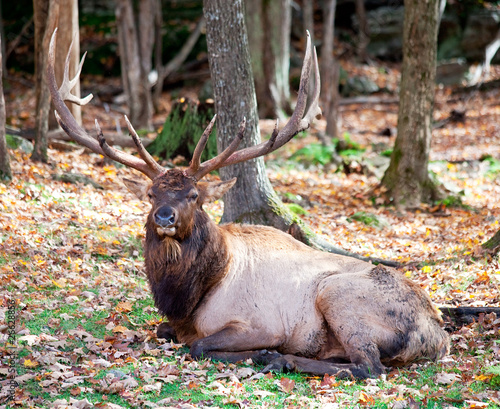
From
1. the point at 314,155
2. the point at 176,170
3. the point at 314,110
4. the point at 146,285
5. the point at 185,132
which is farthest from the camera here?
the point at 314,155

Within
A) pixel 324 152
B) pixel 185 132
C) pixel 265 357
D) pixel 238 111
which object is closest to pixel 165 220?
pixel 265 357

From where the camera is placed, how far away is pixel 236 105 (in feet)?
29.5

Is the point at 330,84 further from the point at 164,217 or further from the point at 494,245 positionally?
the point at 164,217

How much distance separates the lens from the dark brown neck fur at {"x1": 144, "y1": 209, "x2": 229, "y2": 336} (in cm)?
665

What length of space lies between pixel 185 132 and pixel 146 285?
593 centimetres

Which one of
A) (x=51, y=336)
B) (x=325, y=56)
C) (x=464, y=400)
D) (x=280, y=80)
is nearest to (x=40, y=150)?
(x=51, y=336)

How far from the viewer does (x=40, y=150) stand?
12062mm

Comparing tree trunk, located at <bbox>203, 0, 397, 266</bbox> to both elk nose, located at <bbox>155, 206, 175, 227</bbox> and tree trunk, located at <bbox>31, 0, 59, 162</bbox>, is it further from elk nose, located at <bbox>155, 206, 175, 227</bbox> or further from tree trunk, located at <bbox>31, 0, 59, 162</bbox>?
tree trunk, located at <bbox>31, 0, 59, 162</bbox>

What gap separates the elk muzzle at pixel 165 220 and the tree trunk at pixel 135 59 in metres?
12.6

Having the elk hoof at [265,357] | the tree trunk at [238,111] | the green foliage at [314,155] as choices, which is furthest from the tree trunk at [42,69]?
the elk hoof at [265,357]

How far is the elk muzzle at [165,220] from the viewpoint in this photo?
624 cm

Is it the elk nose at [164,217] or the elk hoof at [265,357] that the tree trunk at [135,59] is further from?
the elk hoof at [265,357]

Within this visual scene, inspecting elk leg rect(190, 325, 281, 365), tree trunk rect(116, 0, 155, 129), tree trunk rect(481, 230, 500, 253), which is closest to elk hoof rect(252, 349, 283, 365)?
elk leg rect(190, 325, 281, 365)

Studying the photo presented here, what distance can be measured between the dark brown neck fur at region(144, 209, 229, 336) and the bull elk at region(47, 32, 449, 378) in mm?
11
